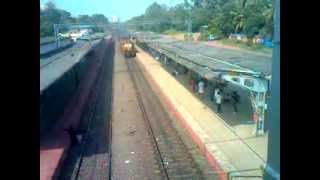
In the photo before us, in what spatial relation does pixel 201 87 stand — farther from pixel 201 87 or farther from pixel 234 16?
pixel 234 16

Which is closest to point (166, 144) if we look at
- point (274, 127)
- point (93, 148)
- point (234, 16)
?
point (93, 148)

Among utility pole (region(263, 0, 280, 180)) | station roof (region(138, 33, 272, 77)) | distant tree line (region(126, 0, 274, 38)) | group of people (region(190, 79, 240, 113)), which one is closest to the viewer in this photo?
utility pole (region(263, 0, 280, 180))

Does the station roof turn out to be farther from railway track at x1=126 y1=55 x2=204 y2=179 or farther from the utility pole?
the utility pole

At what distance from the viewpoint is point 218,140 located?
537 inches

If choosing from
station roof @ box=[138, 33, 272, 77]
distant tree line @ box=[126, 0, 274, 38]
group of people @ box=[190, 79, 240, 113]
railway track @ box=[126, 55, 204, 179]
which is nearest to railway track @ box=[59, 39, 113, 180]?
railway track @ box=[126, 55, 204, 179]

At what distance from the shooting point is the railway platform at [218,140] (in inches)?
427

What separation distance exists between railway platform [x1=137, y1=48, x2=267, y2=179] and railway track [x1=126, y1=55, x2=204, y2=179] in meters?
0.49

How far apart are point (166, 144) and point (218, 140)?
1.64 metres

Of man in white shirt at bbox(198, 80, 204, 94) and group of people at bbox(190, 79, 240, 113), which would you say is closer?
group of people at bbox(190, 79, 240, 113)

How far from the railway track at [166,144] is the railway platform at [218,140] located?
0.49m

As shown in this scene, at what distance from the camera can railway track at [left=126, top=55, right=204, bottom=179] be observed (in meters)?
11.0

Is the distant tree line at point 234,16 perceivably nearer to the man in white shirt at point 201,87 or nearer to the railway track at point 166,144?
the man in white shirt at point 201,87
